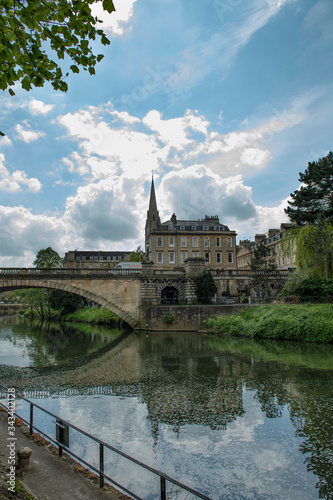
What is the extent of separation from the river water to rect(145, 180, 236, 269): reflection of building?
36286mm

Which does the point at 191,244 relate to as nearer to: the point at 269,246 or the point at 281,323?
the point at 269,246

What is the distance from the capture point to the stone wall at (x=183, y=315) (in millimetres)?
32250

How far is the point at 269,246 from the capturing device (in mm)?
62000

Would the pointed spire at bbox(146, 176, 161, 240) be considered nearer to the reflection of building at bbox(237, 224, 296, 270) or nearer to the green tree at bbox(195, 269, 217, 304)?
the reflection of building at bbox(237, 224, 296, 270)

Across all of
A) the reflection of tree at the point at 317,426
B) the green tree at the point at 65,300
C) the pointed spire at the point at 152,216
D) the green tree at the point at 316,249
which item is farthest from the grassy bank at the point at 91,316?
the reflection of tree at the point at 317,426

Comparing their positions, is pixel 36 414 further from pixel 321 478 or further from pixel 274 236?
pixel 274 236

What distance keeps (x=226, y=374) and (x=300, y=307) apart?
14303 millimetres

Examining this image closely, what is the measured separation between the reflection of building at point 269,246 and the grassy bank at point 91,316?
20.8 metres

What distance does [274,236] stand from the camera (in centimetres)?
6172

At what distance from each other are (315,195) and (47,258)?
43428 millimetres

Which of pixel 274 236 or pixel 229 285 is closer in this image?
pixel 229 285

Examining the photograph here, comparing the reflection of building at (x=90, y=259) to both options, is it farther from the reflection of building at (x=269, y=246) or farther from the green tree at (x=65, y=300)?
the reflection of building at (x=269, y=246)

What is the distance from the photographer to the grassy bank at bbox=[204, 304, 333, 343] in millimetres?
23078

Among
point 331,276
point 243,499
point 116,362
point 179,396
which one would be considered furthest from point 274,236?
point 243,499
